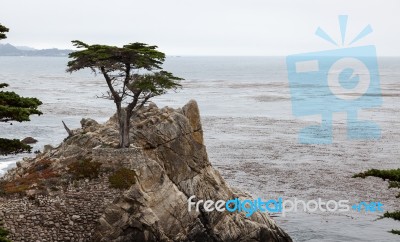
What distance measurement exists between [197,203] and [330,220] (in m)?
13.9

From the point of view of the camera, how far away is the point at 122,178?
3178 centimetres

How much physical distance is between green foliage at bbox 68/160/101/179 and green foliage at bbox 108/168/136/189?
95cm

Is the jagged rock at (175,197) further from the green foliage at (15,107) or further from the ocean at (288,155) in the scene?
the green foliage at (15,107)

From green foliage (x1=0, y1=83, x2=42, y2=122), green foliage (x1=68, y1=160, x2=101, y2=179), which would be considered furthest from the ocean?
green foliage (x1=0, y1=83, x2=42, y2=122)

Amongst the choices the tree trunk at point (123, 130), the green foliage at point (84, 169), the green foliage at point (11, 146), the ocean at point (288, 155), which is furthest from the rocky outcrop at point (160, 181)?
the green foliage at point (11, 146)

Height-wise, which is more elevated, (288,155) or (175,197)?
(175,197)

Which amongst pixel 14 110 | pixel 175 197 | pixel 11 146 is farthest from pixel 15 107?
pixel 175 197

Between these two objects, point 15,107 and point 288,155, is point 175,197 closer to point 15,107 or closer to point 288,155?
point 15,107

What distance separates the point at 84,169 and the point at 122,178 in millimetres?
2241

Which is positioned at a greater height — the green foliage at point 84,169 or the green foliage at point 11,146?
the green foliage at point 11,146

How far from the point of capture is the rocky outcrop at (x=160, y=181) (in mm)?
29703

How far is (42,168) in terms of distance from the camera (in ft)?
110

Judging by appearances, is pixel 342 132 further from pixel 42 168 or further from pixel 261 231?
pixel 42 168

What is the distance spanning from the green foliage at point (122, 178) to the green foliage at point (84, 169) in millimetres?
947
